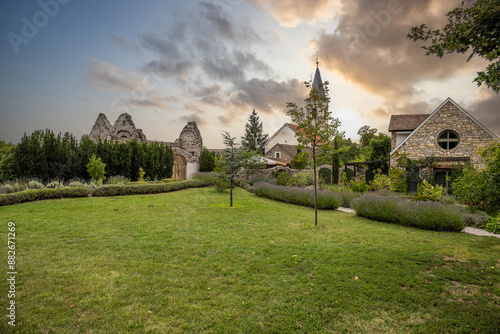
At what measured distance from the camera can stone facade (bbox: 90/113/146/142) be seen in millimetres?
25047

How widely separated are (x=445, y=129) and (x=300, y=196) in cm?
1178

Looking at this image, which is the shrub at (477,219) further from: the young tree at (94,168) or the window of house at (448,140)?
the young tree at (94,168)

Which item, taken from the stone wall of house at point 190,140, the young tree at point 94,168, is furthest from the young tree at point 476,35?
the stone wall of house at point 190,140

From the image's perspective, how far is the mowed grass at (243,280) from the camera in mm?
3088

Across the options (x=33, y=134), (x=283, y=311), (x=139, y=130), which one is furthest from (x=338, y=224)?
(x=139, y=130)

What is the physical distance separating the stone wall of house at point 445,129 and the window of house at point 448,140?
0.23 meters

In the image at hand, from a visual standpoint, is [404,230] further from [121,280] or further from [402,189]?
[402,189]

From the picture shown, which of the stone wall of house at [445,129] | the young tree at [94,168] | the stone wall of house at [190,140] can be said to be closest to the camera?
the young tree at [94,168]

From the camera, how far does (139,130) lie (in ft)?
90.4

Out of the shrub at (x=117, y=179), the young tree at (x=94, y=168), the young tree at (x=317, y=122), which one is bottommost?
the shrub at (x=117, y=179)

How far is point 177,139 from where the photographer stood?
29391mm

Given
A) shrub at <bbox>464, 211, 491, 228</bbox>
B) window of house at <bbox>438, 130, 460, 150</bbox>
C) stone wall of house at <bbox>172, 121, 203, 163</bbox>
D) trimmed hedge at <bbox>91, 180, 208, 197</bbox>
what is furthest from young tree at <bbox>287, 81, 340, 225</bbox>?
stone wall of house at <bbox>172, 121, 203, 163</bbox>

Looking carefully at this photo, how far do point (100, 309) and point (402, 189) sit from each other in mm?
18539

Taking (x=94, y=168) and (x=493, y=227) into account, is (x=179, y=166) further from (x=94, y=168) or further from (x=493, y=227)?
(x=493, y=227)
